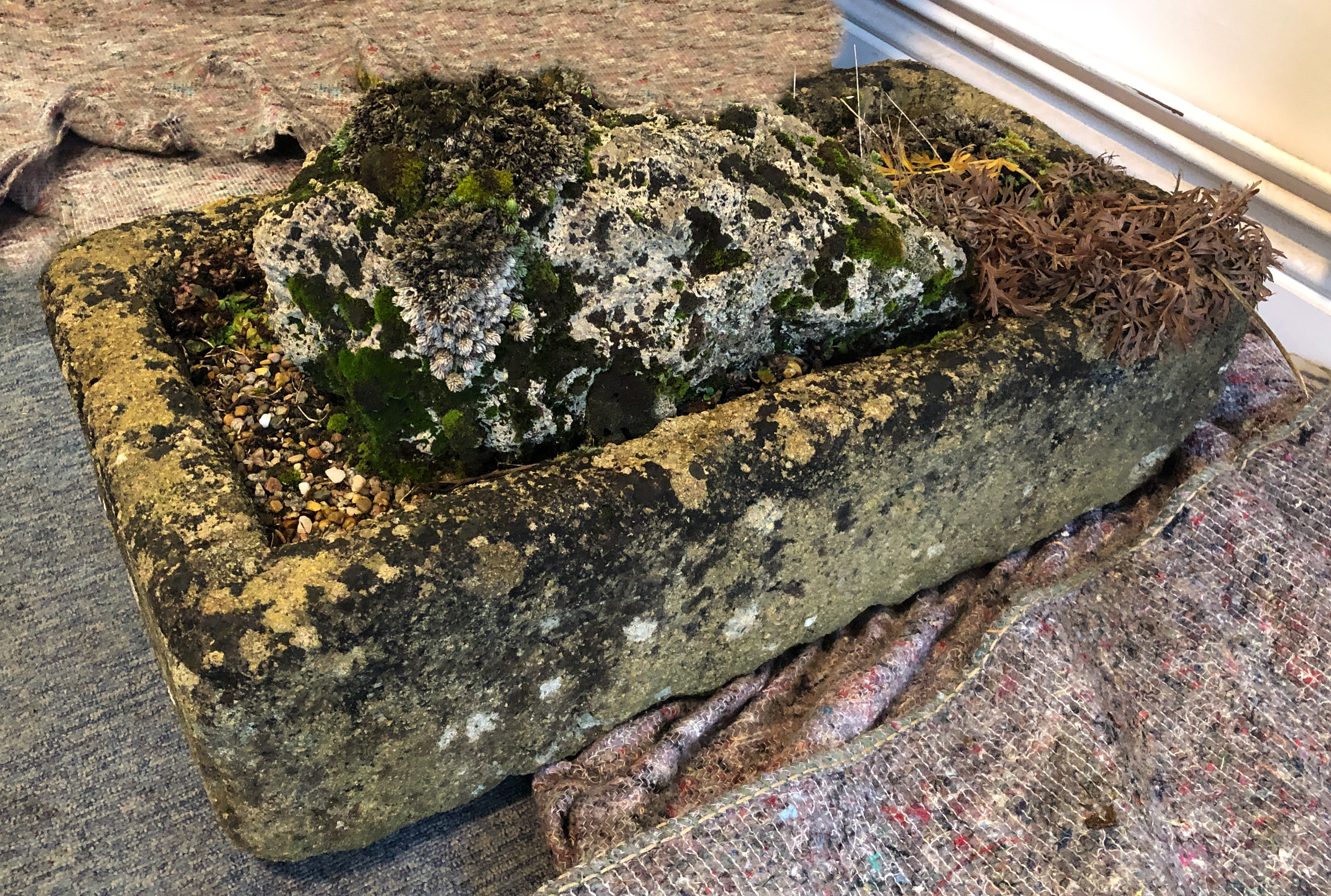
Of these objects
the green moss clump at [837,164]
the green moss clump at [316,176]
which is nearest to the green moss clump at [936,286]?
the green moss clump at [837,164]

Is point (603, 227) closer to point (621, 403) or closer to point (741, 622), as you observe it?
point (621, 403)

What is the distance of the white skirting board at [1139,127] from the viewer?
2.64 metres

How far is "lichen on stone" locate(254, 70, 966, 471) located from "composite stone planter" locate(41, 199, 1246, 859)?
0.48 ft

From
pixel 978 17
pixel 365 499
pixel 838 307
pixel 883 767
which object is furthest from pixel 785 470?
pixel 978 17

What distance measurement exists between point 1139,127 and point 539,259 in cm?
231

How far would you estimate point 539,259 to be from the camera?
1.51 metres

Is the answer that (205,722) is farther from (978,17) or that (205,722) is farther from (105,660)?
(978,17)

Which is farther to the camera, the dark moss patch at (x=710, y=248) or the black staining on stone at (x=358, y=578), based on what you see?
the dark moss patch at (x=710, y=248)

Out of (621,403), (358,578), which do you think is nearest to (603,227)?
(621,403)

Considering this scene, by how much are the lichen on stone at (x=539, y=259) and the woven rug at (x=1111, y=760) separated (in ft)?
2.61

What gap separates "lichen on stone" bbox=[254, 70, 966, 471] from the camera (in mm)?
1477

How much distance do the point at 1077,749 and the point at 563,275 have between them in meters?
1.42

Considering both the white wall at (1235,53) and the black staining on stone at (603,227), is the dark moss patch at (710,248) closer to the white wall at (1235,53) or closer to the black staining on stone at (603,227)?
the black staining on stone at (603,227)

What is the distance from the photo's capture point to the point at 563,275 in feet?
5.07
